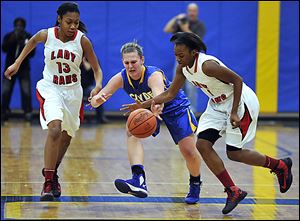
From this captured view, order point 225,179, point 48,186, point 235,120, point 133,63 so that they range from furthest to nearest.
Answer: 1. point 133,63
2. point 48,186
3. point 225,179
4. point 235,120

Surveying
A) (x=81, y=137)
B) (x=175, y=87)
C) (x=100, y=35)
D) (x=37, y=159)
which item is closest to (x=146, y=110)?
(x=175, y=87)

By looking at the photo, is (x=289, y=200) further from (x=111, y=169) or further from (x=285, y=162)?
(x=111, y=169)

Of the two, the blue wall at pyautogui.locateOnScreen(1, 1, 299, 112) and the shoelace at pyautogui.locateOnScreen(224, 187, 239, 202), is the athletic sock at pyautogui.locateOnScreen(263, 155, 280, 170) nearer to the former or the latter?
the shoelace at pyautogui.locateOnScreen(224, 187, 239, 202)

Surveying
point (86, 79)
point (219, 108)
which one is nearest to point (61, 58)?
point (219, 108)

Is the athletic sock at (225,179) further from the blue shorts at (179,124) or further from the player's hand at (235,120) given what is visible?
the blue shorts at (179,124)

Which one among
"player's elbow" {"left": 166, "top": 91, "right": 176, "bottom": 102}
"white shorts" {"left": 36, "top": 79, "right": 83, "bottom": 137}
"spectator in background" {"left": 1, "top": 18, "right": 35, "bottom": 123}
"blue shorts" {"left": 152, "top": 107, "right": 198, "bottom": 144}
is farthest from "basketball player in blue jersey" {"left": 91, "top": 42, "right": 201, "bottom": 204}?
"spectator in background" {"left": 1, "top": 18, "right": 35, "bottom": 123}

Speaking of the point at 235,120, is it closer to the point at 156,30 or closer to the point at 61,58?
the point at 61,58

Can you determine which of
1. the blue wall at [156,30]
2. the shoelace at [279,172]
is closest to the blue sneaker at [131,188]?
the shoelace at [279,172]

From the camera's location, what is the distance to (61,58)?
7.93 m

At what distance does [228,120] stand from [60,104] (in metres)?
1.69

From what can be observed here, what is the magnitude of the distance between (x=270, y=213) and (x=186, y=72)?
1573 millimetres

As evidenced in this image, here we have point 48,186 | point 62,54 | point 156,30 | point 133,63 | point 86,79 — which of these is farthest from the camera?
point 156,30

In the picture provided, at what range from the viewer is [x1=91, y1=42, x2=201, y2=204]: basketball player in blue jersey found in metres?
7.80

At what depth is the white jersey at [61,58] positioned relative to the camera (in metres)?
7.93
